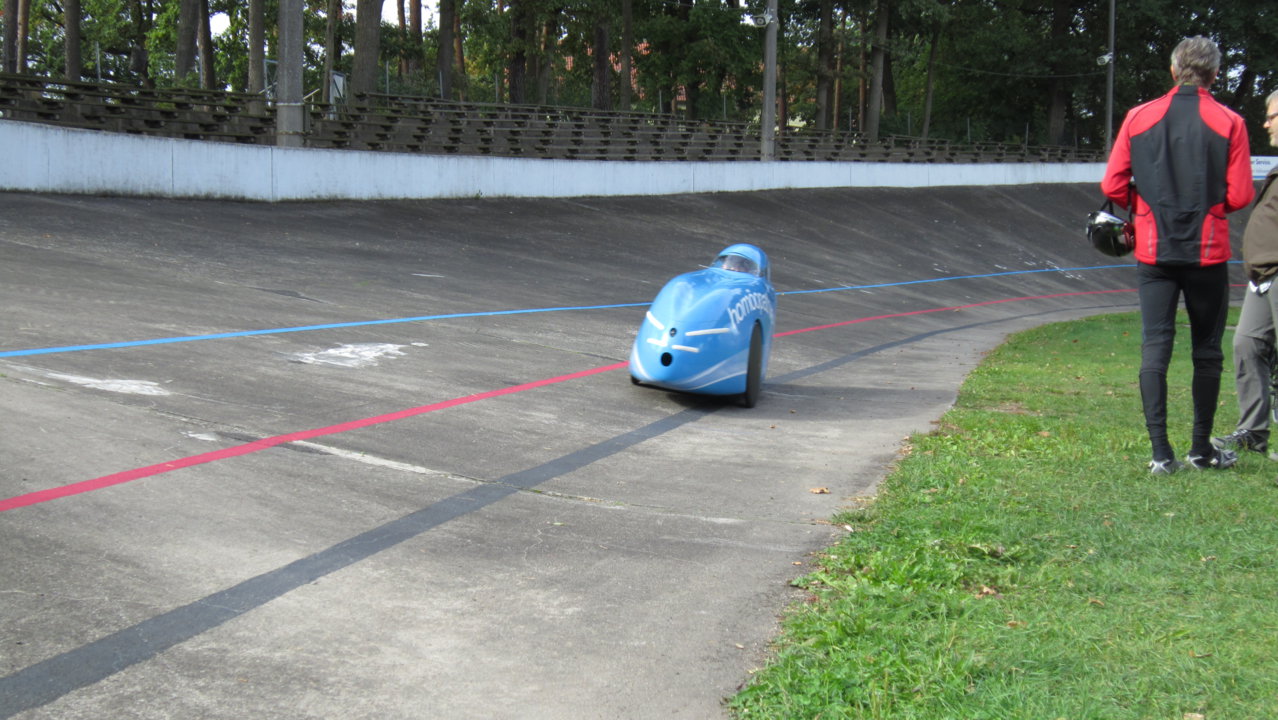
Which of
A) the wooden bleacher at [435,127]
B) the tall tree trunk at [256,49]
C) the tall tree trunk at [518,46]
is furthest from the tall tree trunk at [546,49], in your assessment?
the tall tree trunk at [256,49]

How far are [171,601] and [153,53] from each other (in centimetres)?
6061

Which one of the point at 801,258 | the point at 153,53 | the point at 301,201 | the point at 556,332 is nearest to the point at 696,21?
the point at 153,53

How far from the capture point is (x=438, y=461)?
6.74m

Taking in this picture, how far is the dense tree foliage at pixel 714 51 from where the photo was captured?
4812 cm

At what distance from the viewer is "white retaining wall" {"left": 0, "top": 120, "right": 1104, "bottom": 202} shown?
19.8 m

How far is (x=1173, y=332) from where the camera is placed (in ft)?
21.3

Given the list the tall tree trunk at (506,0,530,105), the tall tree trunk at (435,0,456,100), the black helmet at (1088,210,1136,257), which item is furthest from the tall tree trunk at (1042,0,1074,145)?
the black helmet at (1088,210,1136,257)

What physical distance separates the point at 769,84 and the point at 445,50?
14.1 metres

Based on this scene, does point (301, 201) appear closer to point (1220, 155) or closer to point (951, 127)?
point (1220, 155)

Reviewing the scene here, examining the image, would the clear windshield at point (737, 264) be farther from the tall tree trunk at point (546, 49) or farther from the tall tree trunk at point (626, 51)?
the tall tree trunk at point (546, 49)

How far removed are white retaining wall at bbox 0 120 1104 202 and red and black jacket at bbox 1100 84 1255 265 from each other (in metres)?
18.6

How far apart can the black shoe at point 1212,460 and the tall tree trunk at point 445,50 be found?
122 ft

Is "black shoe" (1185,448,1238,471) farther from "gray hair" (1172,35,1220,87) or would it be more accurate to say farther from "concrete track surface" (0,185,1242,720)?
"gray hair" (1172,35,1220,87)

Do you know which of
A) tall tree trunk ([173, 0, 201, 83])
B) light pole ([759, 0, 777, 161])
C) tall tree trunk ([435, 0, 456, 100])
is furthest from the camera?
tall tree trunk ([435, 0, 456, 100])
